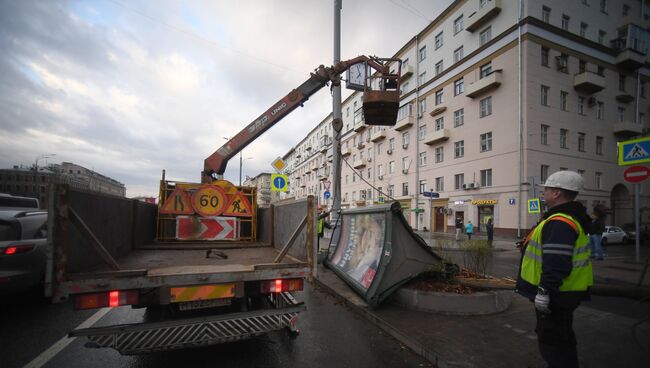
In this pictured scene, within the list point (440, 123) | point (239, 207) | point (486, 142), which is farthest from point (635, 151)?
point (440, 123)

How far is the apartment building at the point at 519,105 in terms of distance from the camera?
23.3m

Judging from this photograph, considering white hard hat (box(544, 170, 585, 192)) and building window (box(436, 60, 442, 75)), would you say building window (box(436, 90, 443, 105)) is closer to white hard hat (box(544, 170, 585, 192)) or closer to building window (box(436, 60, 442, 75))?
building window (box(436, 60, 442, 75))

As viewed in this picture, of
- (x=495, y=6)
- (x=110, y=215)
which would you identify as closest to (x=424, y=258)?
(x=110, y=215)

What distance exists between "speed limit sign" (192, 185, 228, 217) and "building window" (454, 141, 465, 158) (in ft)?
85.6

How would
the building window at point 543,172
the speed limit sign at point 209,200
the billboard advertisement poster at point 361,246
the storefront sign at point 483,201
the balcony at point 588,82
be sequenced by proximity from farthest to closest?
the balcony at point 588,82 → the storefront sign at point 483,201 → the building window at point 543,172 → the speed limit sign at point 209,200 → the billboard advertisement poster at point 361,246

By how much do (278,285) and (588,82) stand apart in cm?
3204

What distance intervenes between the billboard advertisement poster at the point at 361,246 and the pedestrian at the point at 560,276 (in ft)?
8.93

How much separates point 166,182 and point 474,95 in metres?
26.7

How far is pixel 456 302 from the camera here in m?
4.70

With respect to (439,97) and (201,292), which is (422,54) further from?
(201,292)

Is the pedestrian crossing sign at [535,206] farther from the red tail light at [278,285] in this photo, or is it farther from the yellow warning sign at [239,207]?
the red tail light at [278,285]

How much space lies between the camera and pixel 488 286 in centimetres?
488

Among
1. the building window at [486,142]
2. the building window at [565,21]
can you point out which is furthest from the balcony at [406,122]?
the building window at [565,21]

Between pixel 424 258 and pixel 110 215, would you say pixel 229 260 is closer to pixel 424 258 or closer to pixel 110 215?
pixel 110 215
